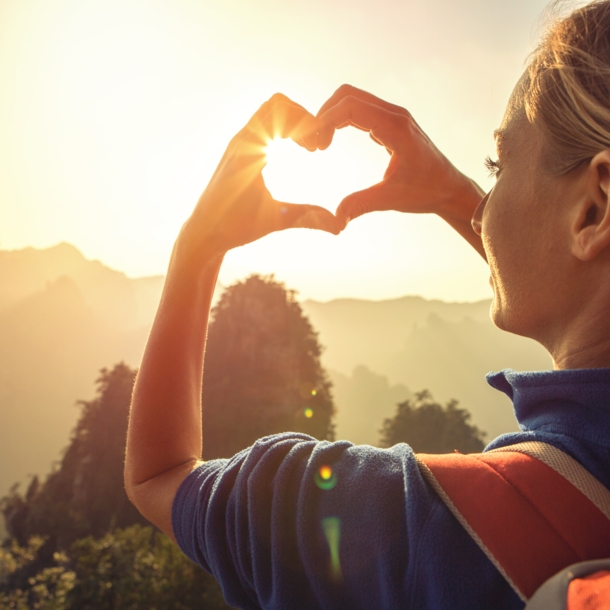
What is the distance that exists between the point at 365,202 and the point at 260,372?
18057mm

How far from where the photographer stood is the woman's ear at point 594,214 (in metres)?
0.92

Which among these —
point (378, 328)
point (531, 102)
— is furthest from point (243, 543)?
point (378, 328)

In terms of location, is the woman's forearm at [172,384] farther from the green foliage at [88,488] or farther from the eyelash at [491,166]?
the green foliage at [88,488]

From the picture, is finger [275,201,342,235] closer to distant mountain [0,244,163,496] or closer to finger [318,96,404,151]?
finger [318,96,404,151]

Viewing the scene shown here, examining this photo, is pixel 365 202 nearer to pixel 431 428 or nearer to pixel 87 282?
pixel 431 428

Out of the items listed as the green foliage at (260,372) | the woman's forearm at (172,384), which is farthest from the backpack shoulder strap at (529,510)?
the green foliage at (260,372)

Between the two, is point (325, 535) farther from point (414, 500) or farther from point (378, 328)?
point (378, 328)

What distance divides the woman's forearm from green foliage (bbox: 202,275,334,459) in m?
17.2

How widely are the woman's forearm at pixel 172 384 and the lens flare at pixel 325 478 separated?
46 centimetres

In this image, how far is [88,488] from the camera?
19203mm

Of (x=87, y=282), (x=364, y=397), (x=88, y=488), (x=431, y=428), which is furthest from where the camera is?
(x=87, y=282)

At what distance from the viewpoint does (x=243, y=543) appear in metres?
0.93

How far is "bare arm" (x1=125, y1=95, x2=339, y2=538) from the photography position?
3.99 feet

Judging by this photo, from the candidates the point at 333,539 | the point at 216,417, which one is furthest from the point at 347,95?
the point at 216,417
